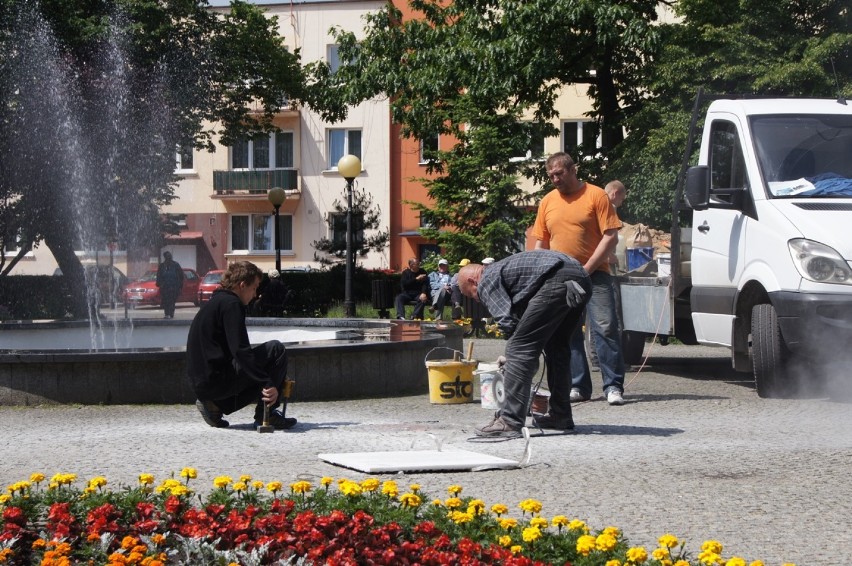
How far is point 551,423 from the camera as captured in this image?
9711 mm

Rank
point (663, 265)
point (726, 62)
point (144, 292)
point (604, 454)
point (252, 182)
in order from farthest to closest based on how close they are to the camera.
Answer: point (252, 182), point (144, 292), point (726, 62), point (663, 265), point (604, 454)

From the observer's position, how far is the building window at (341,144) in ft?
201

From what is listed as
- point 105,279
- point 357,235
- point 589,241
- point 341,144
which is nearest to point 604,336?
point 589,241

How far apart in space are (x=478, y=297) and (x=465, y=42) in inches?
768

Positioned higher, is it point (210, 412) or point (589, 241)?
point (589, 241)

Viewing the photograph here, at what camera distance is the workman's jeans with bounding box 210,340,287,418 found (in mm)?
10133

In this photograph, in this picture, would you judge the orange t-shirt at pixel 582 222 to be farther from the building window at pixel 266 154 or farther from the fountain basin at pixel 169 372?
the building window at pixel 266 154

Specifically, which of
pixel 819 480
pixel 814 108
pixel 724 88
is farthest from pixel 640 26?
pixel 819 480

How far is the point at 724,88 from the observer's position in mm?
25672

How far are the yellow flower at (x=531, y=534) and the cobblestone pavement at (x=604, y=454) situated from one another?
2.31 feet

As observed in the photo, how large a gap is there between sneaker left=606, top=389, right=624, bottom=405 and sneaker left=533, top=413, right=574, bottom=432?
2.00 metres

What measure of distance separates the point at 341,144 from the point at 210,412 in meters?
52.0

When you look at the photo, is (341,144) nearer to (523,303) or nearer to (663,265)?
(663,265)

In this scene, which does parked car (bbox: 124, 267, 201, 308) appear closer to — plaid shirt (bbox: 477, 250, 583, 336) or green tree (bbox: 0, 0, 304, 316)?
green tree (bbox: 0, 0, 304, 316)
